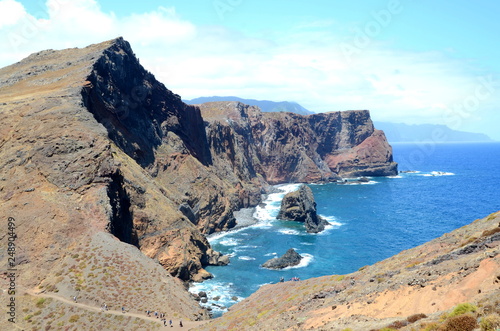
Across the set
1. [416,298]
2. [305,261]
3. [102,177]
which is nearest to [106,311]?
[102,177]

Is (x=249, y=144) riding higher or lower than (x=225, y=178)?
higher

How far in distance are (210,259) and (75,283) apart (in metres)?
37.9

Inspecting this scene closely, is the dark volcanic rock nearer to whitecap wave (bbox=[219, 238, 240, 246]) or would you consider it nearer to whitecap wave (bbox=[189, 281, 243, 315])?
whitecap wave (bbox=[189, 281, 243, 315])

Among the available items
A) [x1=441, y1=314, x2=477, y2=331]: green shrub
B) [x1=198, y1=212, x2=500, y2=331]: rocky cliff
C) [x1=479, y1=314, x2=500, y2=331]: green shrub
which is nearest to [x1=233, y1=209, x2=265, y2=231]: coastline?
[x1=198, y1=212, x2=500, y2=331]: rocky cliff

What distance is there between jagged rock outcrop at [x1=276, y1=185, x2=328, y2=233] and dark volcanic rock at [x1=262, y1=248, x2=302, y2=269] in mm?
25693

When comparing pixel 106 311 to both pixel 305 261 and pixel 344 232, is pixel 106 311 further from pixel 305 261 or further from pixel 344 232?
pixel 344 232

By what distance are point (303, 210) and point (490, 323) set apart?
102797 millimetres

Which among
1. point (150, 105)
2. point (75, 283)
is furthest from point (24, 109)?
point (150, 105)

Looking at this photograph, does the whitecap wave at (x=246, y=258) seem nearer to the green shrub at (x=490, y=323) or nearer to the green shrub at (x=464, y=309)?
the green shrub at (x=464, y=309)

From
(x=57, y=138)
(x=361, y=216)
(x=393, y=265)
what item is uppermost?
(x=57, y=138)

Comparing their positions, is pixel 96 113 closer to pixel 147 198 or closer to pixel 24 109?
pixel 24 109

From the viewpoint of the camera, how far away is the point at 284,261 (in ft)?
264

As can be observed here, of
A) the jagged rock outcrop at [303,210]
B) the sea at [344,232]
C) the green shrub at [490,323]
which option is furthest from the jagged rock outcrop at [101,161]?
the green shrub at [490,323]

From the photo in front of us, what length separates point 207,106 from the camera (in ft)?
621
